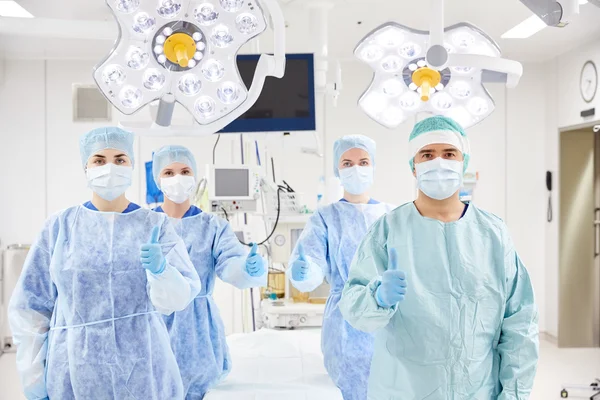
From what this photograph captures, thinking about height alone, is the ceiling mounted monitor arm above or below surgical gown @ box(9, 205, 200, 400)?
above

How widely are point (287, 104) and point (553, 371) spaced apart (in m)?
3.39

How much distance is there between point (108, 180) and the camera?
185 centimetres

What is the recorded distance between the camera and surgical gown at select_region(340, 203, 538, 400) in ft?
4.84

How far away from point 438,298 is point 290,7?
264cm

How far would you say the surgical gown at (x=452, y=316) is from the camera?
1.48m

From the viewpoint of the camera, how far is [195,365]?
2.27 meters

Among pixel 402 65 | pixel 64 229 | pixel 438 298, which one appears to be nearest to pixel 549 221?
pixel 402 65

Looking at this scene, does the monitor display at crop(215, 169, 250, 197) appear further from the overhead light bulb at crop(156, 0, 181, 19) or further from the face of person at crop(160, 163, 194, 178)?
the overhead light bulb at crop(156, 0, 181, 19)

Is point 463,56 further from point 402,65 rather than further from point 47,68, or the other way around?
point 47,68

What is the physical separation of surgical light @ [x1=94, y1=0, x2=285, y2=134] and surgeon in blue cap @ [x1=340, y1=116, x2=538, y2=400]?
54cm

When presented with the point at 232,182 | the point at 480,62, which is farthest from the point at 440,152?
the point at 232,182

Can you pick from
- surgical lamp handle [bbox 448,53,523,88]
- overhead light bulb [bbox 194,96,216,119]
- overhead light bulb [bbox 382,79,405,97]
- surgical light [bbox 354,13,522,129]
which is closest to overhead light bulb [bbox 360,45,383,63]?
Answer: surgical light [bbox 354,13,522,129]

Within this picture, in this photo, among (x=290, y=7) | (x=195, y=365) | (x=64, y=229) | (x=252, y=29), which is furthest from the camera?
(x=290, y=7)

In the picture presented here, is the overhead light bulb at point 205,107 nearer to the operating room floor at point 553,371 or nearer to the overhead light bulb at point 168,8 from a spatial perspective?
the overhead light bulb at point 168,8
